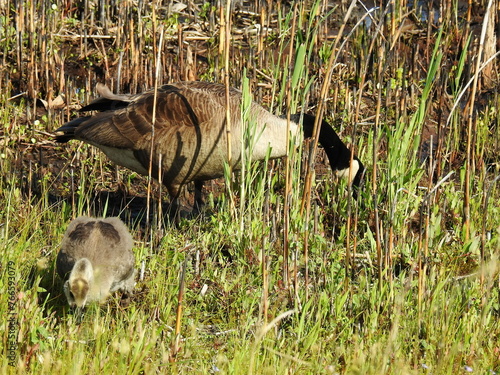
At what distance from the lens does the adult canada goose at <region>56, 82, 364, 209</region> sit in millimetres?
6027

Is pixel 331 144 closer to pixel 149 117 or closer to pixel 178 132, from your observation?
pixel 178 132

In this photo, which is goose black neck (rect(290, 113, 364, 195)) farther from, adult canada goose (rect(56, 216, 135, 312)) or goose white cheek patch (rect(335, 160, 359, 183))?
adult canada goose (rect(56, 216, 135, 312))

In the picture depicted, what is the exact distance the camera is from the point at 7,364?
11.4 feet

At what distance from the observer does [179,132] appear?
605 centimetres

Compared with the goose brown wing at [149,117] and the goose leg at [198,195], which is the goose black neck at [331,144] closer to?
the goose brown wing at [149,117]

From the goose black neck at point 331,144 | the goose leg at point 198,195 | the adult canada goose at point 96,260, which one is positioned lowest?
the goose leg at point 198,195

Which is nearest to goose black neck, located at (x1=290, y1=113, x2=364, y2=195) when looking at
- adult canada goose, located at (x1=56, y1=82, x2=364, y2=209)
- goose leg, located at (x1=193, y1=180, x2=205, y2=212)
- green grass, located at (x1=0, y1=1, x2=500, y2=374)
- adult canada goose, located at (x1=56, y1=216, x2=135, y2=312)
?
adult canada goose, located at (x1=56, y1=82, x2=364, y2=209)

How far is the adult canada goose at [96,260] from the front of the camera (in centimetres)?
399

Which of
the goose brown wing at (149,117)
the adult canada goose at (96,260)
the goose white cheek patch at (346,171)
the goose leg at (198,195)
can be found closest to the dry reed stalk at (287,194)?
the adult canada goose at (96,260)

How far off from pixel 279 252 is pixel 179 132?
4.53ft

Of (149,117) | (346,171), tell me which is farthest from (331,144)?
(149,117)

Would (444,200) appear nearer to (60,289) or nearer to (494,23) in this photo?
(60,289)

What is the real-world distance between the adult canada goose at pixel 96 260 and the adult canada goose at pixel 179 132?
1.49 metres

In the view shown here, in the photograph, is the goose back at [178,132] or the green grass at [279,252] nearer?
the green grass at [279,252]
